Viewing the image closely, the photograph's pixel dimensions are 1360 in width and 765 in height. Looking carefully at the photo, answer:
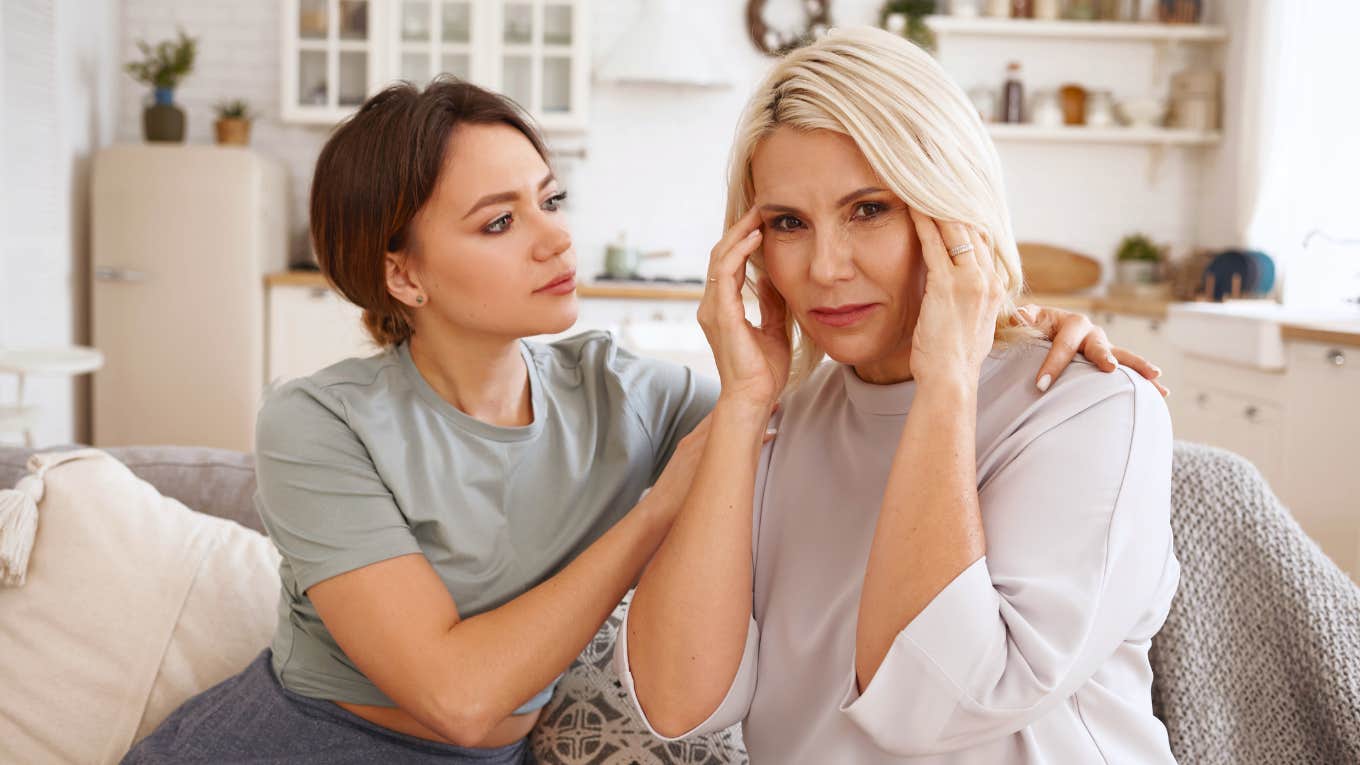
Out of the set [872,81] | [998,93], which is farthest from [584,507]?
[998,93]

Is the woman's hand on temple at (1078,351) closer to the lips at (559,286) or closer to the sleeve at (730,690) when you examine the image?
the sleeve at (730,690)

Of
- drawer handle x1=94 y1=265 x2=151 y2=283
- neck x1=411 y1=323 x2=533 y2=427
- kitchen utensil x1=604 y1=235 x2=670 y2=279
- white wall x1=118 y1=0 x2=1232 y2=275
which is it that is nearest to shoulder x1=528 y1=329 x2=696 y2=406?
neck x1=411 y1=323 x2=533 y2=427

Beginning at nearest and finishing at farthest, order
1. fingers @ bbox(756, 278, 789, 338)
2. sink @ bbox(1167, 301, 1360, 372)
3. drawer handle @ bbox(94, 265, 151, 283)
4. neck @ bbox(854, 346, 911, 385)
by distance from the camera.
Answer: neck @ bbox(854, 346, 911, 385)
fingers @ bbox(756, 278, 789, 338)
sink @ bbox(1167, 301, 1360, 372)
drawer handle @ bbox(94, 265, 151, 283)

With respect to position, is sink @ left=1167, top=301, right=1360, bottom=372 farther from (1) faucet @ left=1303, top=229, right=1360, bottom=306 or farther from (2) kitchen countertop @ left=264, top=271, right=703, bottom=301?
(2) kitchen countertop @ left=264, top=271, right=703, bottom=301

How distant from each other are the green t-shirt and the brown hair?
0.49 feet

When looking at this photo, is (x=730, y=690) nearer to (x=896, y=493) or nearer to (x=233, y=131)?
(x=896, y=493)

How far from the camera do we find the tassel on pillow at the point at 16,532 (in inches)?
65.8

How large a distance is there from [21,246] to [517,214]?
3930 millimetres

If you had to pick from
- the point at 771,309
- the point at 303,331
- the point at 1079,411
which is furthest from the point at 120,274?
the point at 1079,411

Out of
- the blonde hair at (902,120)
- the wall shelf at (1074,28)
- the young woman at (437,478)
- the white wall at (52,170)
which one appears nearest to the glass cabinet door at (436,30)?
the white wall at (52,170)

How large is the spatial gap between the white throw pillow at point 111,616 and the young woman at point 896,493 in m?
0.81

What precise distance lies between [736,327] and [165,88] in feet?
15.9

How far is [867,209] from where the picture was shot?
1316 mm

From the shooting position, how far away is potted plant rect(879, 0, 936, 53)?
555 cm
